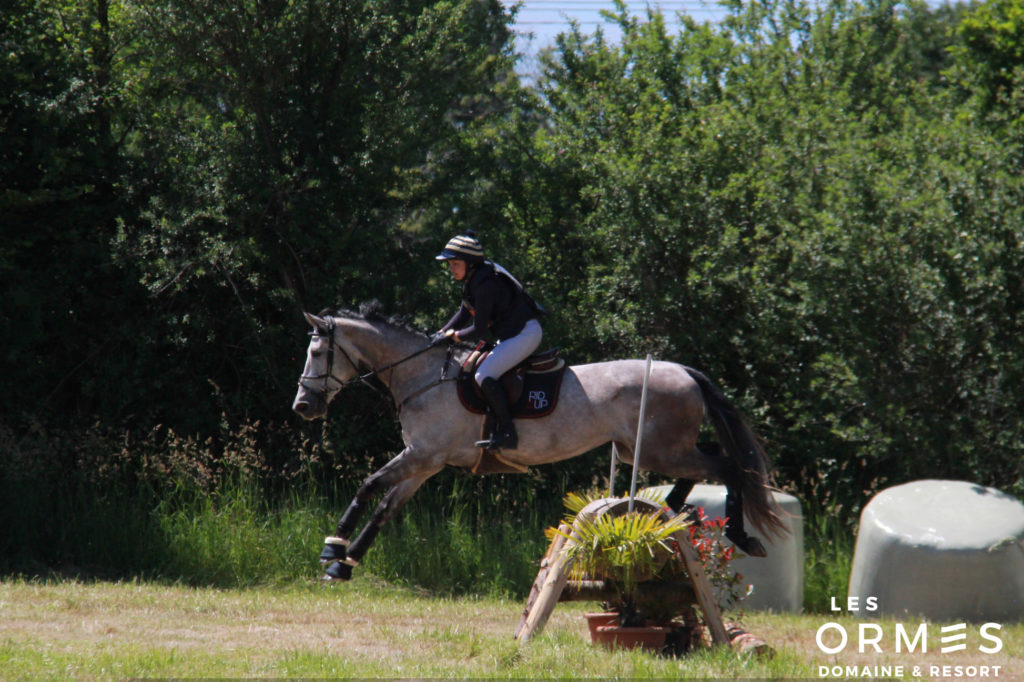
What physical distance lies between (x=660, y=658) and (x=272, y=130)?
783cm

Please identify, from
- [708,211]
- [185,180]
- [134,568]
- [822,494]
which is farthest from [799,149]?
[134,568]

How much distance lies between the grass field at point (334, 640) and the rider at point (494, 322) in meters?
1.56

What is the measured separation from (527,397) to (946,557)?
3513 millimetres

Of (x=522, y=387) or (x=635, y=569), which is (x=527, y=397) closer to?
(x=522, y=387)

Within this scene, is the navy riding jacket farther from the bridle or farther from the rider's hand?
the bridle

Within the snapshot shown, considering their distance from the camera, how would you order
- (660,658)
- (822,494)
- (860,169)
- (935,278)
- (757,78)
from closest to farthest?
(660,658) → (935,278) → (860,169) → (822,494) → (757,78)

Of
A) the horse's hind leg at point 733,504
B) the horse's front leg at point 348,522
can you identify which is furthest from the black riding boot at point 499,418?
the horse's hind leg at point 733,504

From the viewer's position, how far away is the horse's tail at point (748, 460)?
7676 mm

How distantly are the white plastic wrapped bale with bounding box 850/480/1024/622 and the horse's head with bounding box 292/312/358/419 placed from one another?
14.8 feet

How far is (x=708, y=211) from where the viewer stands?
37.4ft

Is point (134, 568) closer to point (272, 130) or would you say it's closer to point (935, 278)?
point (272, 130)

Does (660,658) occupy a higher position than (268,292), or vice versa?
(268,292)

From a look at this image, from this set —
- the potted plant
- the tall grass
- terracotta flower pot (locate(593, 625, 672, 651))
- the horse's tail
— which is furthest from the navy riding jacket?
the tall grass

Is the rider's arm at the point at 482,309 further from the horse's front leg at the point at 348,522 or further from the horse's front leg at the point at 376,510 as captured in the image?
the horse's front leg at the point at 348,522
